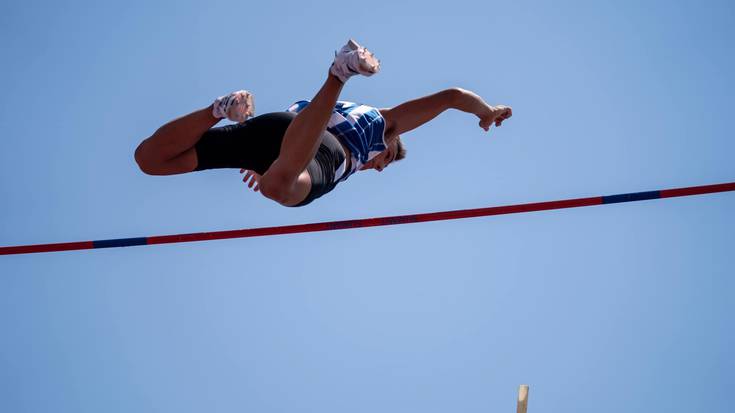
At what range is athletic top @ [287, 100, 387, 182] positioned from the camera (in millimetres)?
4699

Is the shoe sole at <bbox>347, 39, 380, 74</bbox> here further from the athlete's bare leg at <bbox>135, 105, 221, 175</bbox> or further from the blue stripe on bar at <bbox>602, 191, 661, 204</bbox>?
the blue stripe on bar at <bbox>602, 191, 661, 204</bbox>

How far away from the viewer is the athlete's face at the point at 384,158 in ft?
Result: 17.2

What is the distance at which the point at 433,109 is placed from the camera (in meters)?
4.96

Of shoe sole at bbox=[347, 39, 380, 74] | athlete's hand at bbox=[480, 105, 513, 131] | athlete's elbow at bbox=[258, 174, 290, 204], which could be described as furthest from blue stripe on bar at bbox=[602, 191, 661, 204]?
athlete's elbow at bbox=[258, 174, 290, 204]

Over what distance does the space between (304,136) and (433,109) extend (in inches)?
50.3

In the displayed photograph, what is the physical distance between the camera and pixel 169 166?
450 centimetres

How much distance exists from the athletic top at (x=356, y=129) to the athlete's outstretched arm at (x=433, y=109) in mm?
102

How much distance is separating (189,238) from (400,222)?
1451mm

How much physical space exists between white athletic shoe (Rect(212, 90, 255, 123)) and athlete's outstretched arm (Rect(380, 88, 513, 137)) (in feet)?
3.33

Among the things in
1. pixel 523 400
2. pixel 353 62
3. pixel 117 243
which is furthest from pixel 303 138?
pixel 523 400

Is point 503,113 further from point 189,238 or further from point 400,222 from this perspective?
point 189,238

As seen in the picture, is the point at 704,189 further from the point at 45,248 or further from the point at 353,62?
the point at 45,248

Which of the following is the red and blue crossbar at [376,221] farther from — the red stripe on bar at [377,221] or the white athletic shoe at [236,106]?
the white athletic shoe at [236,106]

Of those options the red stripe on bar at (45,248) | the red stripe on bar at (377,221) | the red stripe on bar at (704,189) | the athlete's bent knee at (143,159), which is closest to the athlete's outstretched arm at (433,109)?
the red stripe on bar at (377,221)
